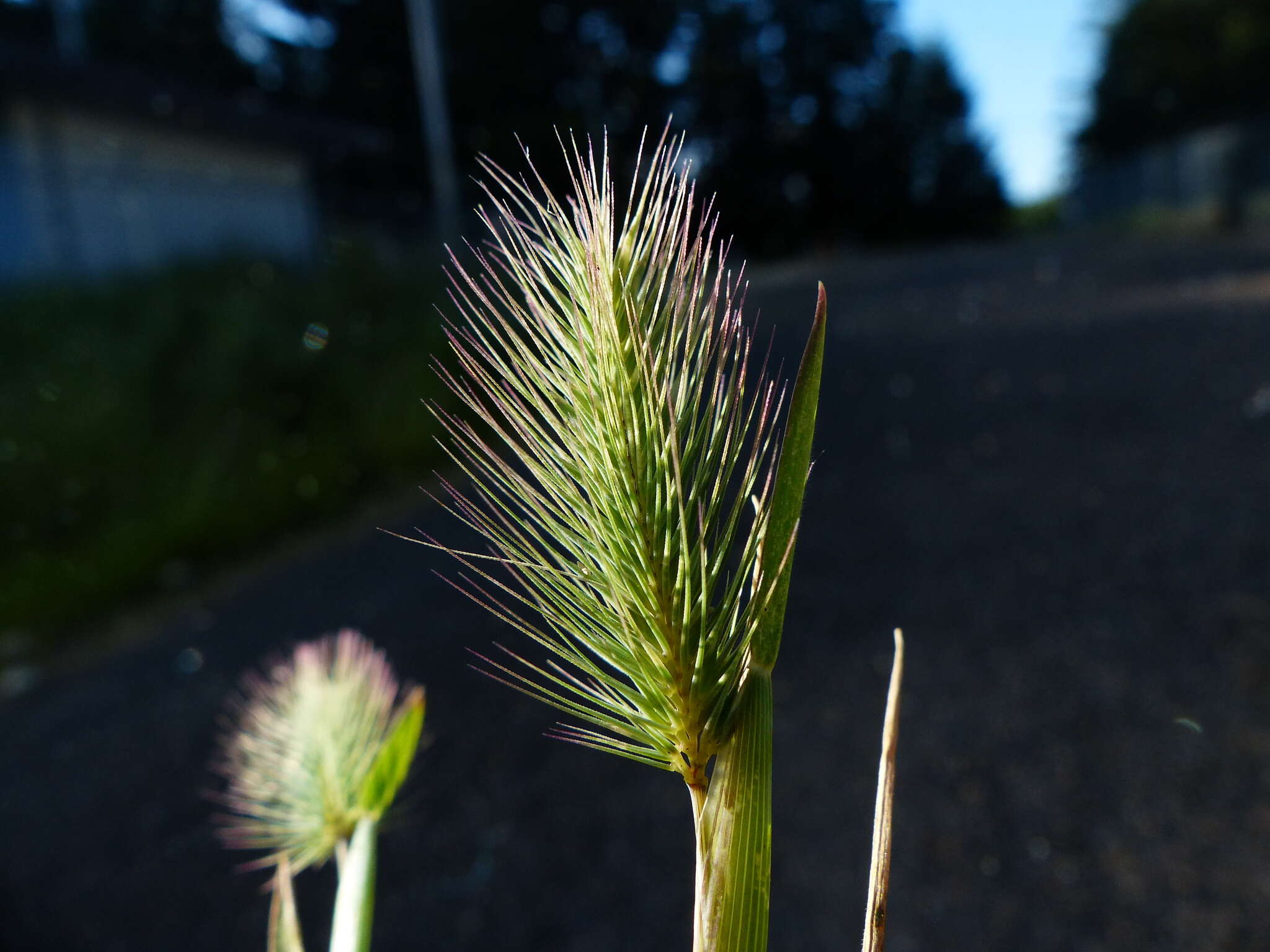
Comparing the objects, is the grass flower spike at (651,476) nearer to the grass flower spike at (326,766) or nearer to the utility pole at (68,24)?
the grass flower spike at (326,766)

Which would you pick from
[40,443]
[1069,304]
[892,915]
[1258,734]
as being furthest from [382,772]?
[1069,304]

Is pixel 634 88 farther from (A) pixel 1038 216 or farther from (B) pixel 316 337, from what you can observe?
(A) pixel 1038 216

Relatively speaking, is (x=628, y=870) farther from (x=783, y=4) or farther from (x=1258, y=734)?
(x=783, y=4)

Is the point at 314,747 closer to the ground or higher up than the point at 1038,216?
closer to the ground

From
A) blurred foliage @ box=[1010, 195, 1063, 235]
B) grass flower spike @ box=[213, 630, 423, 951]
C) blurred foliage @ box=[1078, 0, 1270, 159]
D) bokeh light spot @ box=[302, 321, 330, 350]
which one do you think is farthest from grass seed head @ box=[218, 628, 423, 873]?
blurred foliage @ box=[1078, 0, 1270, 159]

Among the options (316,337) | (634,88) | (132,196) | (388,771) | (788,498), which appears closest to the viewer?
(788,498)

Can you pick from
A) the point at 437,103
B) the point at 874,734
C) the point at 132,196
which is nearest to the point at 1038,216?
the point at 132,196

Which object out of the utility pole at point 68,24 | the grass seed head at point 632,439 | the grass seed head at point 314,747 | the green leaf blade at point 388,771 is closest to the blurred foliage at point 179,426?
the grass seed head at point 314,747
